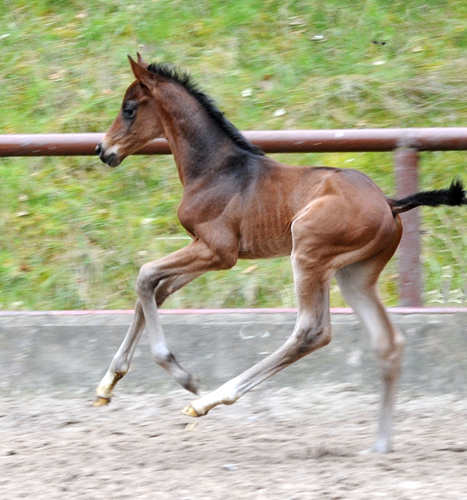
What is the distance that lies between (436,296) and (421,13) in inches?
177

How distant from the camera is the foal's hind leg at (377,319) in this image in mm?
4270

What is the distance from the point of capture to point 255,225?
4.40 meters

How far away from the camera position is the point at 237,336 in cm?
516

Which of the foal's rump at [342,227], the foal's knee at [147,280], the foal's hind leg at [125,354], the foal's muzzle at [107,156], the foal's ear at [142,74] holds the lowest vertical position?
the foal's hind leg at [125,354]

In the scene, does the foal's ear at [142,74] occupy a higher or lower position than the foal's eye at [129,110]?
higher

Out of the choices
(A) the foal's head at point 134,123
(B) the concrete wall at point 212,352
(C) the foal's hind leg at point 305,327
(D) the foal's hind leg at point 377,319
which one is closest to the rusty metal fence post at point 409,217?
(B) the concrete wall at point 212,352

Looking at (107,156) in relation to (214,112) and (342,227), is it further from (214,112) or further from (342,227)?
(342,227)

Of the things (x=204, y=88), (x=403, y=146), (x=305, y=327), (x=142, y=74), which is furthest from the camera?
(x=204, y=88)

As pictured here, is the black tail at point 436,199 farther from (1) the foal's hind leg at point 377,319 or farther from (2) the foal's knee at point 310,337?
(2) the foal's knee at point 310,337

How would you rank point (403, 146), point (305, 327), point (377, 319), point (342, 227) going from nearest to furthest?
point (342, 227)
point (305, 327)
point (377, 319)
point (403, 146)

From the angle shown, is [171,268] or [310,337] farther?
[171,268]

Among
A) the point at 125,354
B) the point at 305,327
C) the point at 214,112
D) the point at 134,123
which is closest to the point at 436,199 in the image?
the point at 305,327

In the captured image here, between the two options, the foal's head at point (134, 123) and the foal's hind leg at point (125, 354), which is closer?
the foal's hind leg at point (125, 354)

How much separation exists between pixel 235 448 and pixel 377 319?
3.32 ft
